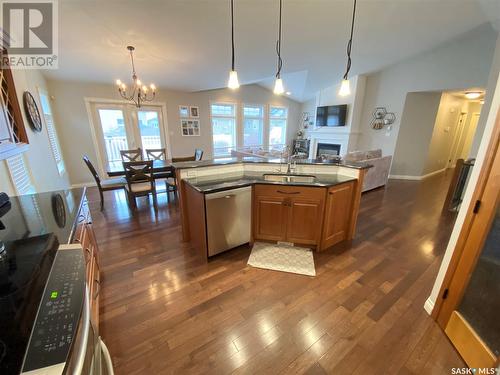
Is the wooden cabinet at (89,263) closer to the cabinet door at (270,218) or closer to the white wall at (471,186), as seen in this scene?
the cabinet door at (270,218)

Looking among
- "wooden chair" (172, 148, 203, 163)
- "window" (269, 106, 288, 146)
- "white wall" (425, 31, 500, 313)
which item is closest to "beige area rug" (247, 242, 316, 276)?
"white wall" (425, 31, 500, 313)

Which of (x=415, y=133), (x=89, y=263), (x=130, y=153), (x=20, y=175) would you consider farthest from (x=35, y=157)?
(x=415, y=133)

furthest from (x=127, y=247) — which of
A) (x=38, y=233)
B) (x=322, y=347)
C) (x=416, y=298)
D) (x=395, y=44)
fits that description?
(x=395, y=44)

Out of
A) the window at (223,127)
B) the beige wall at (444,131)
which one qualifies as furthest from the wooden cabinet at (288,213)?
the beige wall at (444,131)

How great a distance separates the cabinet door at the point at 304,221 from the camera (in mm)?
2371

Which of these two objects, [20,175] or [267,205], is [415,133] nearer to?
[267,205]

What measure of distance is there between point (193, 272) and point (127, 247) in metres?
1.06

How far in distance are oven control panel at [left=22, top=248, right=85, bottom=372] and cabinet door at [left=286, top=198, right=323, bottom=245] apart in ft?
6.53

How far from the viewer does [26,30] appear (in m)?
2.46

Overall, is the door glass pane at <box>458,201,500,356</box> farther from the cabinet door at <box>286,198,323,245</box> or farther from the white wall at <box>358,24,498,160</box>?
the white wall at <box>358,24,498,160</box>

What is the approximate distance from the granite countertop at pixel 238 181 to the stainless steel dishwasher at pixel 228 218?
0.21ft

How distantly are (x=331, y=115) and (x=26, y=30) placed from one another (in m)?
6.88

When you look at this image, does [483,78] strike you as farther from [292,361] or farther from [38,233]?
[38,233]

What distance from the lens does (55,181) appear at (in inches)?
142
